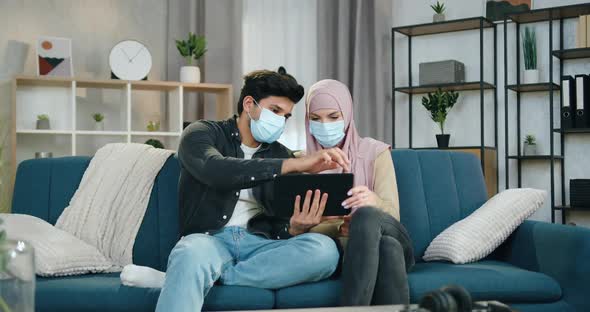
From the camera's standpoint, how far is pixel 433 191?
2.84 metres

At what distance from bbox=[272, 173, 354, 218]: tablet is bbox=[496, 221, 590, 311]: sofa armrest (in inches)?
28.0

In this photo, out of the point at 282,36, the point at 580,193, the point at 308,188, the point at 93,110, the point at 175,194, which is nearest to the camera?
the point at 308,188

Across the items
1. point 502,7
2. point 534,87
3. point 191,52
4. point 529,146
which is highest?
point 502,7

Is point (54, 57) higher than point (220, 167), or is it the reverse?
point (54, 57)

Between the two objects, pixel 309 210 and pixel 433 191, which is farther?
pixel 433 191

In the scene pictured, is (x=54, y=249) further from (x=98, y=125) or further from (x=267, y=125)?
(x=98, y=125)

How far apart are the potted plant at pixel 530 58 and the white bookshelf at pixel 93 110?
6.19 feet

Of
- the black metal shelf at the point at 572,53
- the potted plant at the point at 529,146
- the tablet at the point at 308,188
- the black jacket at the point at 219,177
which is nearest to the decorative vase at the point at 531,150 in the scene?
the potted plant at the point at 529,146

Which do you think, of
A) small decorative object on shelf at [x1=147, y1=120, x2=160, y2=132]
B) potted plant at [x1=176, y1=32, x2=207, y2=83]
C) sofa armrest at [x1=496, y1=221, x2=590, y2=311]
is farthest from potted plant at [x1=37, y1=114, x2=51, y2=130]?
sofa armrest at [x1=496, y1=221, x2=590, y2=311]

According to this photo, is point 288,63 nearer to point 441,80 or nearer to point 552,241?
point 441,80

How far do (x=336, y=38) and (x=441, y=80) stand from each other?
2.75ft

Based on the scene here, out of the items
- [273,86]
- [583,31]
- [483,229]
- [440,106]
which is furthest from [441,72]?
[273,86]

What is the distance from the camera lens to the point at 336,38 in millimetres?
5223

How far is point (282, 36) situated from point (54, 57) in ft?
5.19
